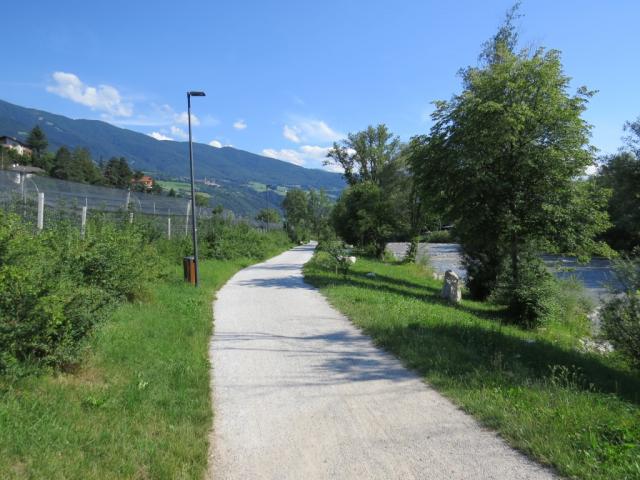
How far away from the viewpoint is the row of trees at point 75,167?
82.1 m

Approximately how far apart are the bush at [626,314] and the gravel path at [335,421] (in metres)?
4.44

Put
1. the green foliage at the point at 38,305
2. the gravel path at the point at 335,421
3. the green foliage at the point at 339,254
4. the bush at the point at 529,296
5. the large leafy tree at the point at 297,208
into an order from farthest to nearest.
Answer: the large leafy tree at the point at 297,208, the green foliage at the point at 339,254, the bush at the point at 529,296, the green foliage at the point at 38,305, the gravel path at the point at 335,421

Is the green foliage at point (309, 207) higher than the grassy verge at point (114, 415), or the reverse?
the green foliage at point (309, 207)

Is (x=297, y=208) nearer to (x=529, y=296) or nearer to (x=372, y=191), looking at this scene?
(x=372, y=191)

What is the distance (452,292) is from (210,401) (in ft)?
39.1

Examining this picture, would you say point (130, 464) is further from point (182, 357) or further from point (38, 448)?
point (182, 357)

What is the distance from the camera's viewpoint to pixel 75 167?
83625 mm

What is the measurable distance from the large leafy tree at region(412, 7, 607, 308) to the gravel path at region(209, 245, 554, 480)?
997cm

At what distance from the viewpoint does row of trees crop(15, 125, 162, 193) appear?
269 feet

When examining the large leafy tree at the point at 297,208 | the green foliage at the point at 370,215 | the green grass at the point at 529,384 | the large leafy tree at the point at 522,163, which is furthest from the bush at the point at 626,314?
the large leafy tree at the point at 297,208

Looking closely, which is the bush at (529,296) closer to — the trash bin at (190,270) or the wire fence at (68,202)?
the trash bin at (190,270)

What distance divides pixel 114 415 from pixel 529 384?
4.67 metres

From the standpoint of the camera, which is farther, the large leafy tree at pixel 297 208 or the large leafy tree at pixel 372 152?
the large leafy tree at pixel 297 208

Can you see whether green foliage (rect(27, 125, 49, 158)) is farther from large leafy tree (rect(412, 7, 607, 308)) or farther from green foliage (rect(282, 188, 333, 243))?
large leafy tree (rect(412, 7, 607, 308))
